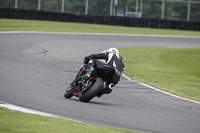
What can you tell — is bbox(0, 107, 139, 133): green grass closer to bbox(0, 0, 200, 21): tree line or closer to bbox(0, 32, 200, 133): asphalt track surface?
bbox(0, 32, 200, 133): asphalt track surface

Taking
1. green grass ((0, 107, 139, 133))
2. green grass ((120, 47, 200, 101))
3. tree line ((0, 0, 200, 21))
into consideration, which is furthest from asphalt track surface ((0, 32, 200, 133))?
tree line ((0, 0, 200, 21))

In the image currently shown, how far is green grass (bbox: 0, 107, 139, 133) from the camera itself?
5580 millimetres

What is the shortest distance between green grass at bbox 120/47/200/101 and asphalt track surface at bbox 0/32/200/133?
1175 mm


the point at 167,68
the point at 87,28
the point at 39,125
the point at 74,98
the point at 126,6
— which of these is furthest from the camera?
the point at 126,6

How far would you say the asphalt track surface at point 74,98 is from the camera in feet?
23.3

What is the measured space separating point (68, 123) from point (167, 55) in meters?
16.0

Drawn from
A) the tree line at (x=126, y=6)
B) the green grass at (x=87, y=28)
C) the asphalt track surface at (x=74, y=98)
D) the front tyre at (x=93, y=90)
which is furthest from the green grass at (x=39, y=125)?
the tree line at (x=126, y=6)

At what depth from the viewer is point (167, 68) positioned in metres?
17.0

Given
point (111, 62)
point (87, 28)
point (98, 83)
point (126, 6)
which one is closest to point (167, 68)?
point (111, 62)

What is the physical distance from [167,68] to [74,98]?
839 centimetres

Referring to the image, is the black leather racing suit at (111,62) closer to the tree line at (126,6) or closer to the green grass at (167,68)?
the green grass at (167,68)

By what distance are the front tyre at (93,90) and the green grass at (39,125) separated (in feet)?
6.05

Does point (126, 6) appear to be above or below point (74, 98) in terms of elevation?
above

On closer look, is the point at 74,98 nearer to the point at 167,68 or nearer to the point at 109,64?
the point at 109,64
